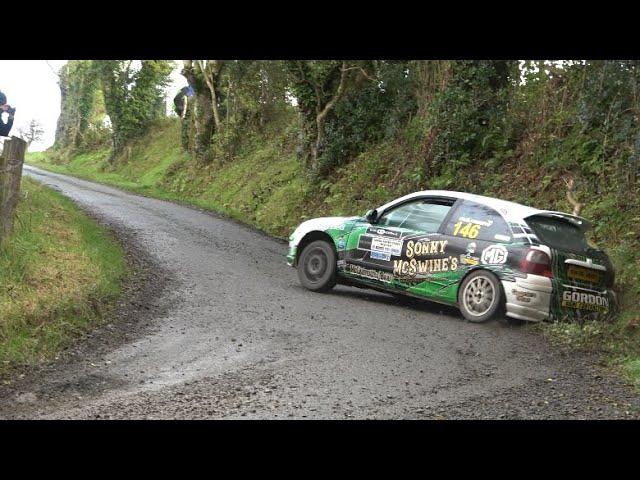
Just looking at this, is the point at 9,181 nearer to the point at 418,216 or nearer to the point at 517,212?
the point at 418,216

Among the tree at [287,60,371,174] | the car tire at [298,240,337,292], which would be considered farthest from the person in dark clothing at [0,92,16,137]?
the tree at [287,60,371,174]

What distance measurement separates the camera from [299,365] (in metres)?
6.86

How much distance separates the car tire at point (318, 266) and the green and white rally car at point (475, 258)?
0.06ft

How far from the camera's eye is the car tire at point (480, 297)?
9.18m

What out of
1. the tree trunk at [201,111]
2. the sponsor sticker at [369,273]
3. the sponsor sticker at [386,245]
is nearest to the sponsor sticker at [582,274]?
the sponsor sticker at [386,245]

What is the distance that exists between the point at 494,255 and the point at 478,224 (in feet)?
1.98

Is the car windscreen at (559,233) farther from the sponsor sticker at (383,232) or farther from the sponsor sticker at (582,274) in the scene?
the sponsor sticker at (383,232)

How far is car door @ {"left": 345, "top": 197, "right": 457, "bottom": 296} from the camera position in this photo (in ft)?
33.1

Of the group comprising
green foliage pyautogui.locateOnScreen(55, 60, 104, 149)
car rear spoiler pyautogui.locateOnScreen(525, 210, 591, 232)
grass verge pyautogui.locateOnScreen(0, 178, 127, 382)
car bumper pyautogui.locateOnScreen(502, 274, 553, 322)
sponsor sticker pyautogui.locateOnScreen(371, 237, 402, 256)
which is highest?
green foliage pyautogui.locateOnScreen(55, 60, 104, 149)

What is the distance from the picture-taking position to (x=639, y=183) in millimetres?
11867

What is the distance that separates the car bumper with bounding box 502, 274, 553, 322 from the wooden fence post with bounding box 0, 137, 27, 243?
20.0 feet

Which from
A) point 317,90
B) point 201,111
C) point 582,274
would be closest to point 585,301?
point 582,274

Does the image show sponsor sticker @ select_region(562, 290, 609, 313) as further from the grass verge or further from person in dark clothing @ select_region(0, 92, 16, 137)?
person in dark clothing @ select_region(0, 92, 16, 137)
